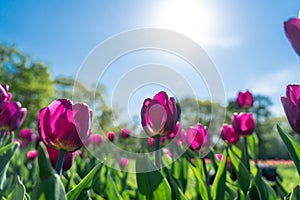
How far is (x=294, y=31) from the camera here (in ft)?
1.86

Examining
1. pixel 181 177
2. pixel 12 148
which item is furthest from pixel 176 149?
pixel 12 148

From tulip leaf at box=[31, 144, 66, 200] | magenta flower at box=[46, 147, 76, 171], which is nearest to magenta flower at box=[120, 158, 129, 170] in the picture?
magenta flower at box=[46, 147, 76, 171]

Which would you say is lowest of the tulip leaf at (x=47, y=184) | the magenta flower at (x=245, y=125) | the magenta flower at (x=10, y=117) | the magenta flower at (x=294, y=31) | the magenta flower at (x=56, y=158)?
the tulip leaf at (x=47, y=184)

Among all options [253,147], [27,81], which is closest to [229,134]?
[253,147]

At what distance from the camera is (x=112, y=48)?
1.32 meters

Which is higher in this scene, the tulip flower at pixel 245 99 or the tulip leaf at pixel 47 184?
the tulip flower at pixel 245 99

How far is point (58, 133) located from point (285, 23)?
533mm

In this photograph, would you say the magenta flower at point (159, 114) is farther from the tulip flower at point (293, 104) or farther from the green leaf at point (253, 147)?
the green leaf at point (253, 147)

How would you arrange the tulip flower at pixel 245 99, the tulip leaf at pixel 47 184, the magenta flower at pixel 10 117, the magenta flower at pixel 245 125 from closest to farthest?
1. the tulip leaf at pixel 47 184
2. the magenta flower at pixel 10 117
3. the magenta flower at pixel 245 125
4. the tulip flower at pixel 245 99

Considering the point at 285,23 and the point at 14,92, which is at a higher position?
the point at 14,92

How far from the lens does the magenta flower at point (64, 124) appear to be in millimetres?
790

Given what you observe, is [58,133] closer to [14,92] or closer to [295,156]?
[295,156]

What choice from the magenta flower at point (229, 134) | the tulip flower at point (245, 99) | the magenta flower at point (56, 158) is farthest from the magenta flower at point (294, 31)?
the tulip flower at point (245, 99)

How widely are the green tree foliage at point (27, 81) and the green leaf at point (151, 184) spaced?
67.9 ft
